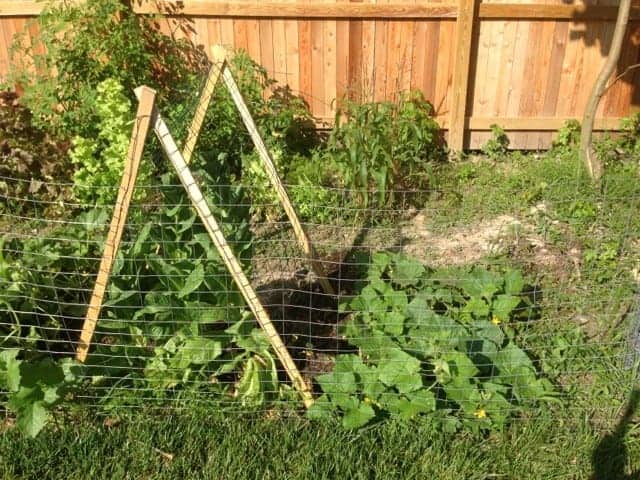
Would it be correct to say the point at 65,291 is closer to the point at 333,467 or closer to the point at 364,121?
the point at 333,467

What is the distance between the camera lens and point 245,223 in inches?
122

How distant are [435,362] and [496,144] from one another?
3.63m

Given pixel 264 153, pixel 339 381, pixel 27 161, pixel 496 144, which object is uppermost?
pixel 496 144

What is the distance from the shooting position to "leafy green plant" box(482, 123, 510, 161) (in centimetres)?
587

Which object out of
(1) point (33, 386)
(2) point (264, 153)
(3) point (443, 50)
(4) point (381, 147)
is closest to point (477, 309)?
(2) point (264, 153)

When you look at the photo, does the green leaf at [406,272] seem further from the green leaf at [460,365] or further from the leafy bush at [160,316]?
the leafy bush at [160,316]

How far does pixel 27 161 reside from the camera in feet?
16.0

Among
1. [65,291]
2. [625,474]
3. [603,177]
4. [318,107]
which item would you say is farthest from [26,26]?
[625,474]

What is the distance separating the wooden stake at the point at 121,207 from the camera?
94.8 inches

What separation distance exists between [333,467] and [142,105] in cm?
170

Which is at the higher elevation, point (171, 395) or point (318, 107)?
point (318, 107)

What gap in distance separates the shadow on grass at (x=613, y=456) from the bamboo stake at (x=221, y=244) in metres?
1.29

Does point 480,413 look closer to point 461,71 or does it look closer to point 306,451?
point 306,451

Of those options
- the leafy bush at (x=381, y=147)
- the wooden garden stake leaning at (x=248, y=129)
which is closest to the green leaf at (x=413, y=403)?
the wooden garden stake leaning at (x=248, y=129)
